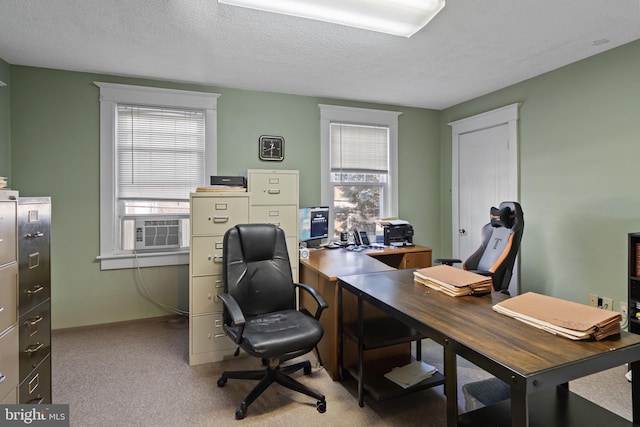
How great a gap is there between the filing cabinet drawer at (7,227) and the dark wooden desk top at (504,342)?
1.78 meters

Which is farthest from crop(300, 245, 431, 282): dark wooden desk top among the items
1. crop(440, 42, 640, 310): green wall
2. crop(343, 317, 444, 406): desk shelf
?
crop(440, 42, 640, 310): green wall

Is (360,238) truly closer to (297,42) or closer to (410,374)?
(410,374)

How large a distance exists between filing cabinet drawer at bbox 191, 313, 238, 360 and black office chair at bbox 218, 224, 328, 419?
1.17ft

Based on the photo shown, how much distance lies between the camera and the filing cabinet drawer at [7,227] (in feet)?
4.90

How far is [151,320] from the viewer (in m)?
3.45

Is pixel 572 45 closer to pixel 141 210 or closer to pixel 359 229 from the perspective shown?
pixel 359 229

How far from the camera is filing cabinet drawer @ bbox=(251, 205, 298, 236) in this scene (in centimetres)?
282

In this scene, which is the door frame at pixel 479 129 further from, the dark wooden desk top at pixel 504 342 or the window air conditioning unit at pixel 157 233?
the window air conditioning unit at pixel 157 233

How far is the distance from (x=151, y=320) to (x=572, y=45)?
15.2 ft

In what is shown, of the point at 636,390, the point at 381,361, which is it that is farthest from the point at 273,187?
the point at 636,390

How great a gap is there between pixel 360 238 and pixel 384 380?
1.95m

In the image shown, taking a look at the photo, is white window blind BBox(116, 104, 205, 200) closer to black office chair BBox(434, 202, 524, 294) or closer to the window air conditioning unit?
the window air conditioning unit

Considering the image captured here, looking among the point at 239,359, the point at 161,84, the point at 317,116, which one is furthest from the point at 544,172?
the point at 161,84

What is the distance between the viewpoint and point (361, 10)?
2.10m
